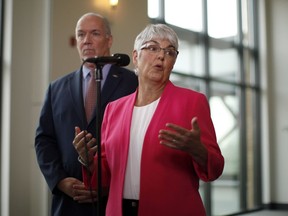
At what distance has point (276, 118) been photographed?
8.48 meters

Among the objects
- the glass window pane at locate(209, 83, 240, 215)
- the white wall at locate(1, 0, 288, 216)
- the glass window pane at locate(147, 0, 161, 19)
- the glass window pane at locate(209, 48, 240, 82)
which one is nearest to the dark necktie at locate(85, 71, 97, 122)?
the white wall at locate(1, 0, 288, 216)

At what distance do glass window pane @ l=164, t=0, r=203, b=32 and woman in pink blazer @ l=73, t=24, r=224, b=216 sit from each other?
14.3 feet

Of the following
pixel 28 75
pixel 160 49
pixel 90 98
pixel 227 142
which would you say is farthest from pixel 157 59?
pixel 227 142

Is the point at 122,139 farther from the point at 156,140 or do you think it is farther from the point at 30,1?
the point at 30,1

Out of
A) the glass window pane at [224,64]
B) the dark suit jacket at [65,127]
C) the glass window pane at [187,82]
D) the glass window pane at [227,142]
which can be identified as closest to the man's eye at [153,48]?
the dark suit jacket at [65,127]

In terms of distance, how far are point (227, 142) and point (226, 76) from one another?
111 centimetres

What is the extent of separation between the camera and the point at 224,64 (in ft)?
24.6

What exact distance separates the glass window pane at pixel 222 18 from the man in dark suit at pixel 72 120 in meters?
4.91

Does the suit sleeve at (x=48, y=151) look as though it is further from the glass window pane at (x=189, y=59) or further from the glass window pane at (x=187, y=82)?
the glass window pane at (x=189, y=59)

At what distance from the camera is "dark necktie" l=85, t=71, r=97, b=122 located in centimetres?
224

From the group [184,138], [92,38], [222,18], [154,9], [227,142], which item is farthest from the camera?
[222,18]

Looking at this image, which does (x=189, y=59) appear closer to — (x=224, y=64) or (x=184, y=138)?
(x=224, y=64)

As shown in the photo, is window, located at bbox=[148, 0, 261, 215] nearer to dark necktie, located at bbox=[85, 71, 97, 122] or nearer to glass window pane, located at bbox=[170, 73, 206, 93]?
glass window pane, located at bbox=[170, 73, 206, 93]

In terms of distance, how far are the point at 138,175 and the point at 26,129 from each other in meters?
2.54
